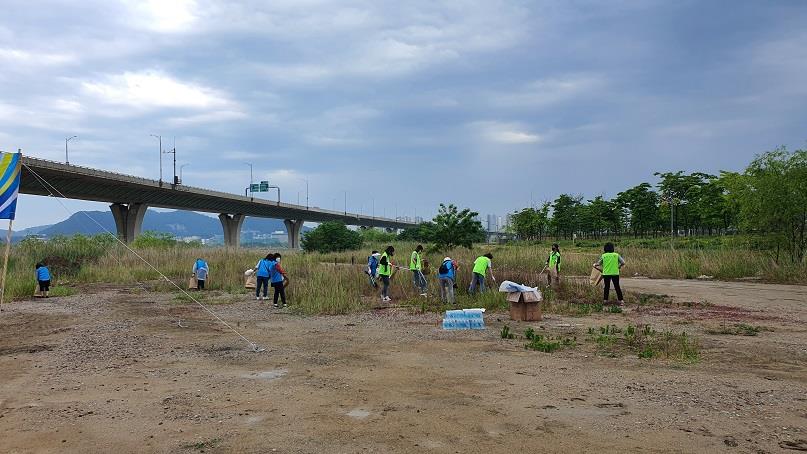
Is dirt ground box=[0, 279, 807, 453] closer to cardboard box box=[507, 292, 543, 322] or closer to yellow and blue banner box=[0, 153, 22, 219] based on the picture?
cardboard box box=[507, 292, 543, 322]

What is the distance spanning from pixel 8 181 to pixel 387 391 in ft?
31.2

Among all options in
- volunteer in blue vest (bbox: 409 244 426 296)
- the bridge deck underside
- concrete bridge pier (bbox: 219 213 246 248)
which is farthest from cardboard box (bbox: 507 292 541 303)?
concrete bridge pier (bbox: 219 213 246 248)

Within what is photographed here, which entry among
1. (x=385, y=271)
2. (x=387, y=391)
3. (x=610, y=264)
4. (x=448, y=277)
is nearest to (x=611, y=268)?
(x=610, y=264)

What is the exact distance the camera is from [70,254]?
28.9 metres

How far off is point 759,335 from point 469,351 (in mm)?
5705

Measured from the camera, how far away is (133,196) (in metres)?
53.1

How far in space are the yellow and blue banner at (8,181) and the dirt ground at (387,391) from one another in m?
2.56

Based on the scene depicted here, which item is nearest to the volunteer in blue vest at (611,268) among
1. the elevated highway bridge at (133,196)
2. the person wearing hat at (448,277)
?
the person wearing hat at (448,277)

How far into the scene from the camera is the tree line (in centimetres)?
2103

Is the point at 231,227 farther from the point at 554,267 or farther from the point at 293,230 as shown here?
the point at 554,267

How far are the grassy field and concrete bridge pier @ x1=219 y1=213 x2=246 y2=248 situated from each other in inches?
1475

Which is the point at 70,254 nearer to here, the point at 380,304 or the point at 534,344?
the point at 380,304

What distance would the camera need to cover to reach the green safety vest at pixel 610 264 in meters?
15.1

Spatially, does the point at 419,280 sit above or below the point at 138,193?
below
